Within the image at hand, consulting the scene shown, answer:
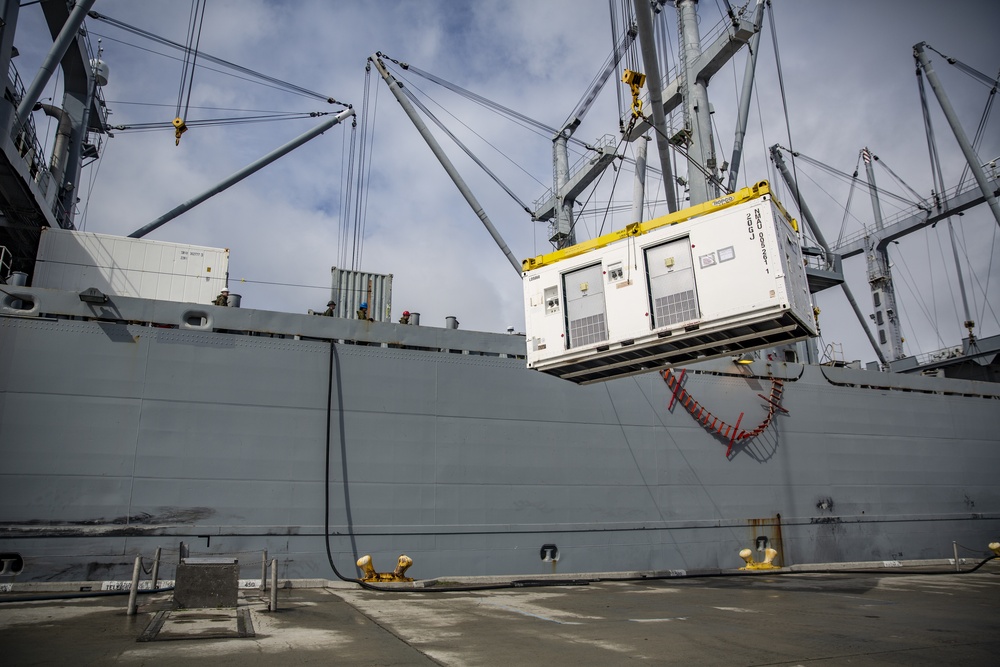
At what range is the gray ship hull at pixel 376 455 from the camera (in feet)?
38.2

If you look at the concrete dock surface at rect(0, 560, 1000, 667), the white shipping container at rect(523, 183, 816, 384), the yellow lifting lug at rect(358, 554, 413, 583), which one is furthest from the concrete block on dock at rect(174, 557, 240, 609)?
the white shipping container at rect(523, 183, 816, 384)

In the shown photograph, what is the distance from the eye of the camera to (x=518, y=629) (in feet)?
25.9

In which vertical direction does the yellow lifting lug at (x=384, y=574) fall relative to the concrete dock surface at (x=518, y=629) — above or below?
above

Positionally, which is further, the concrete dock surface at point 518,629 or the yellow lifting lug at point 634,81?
the yellow lifting lug at point 634,81

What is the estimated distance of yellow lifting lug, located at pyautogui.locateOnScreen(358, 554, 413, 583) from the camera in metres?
12.0

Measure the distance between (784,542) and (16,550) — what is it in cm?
1775

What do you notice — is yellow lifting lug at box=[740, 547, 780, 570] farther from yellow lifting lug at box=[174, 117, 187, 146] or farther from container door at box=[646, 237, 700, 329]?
yellow lifting lug at box=[174, 117, 187, 146]

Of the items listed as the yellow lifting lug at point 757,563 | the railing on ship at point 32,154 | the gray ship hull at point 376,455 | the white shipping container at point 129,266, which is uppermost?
the railing on ship at point 32,154

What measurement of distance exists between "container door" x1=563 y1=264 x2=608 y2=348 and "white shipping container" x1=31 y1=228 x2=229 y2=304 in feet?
28.1

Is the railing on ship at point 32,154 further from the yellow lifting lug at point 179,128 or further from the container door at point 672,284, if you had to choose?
the container door at point 672,284

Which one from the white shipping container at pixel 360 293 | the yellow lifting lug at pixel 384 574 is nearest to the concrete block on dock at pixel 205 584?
the yellow lifting lug at pixel 384 574

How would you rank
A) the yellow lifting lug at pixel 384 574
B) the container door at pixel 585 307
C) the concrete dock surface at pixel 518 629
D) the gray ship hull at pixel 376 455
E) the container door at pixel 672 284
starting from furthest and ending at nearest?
the yellow lifting lug at pixel 384 574, the gray ship hull at pixel 376 455, the container door at pixel 585 307, the container door at pixel 672 284, the concrete dock surface at pixel 518 629

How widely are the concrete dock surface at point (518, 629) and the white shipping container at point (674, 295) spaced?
4.27m

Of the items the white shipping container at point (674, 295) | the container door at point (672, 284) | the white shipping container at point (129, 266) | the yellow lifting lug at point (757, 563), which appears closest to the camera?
the white shipping container at point (674, 295)
